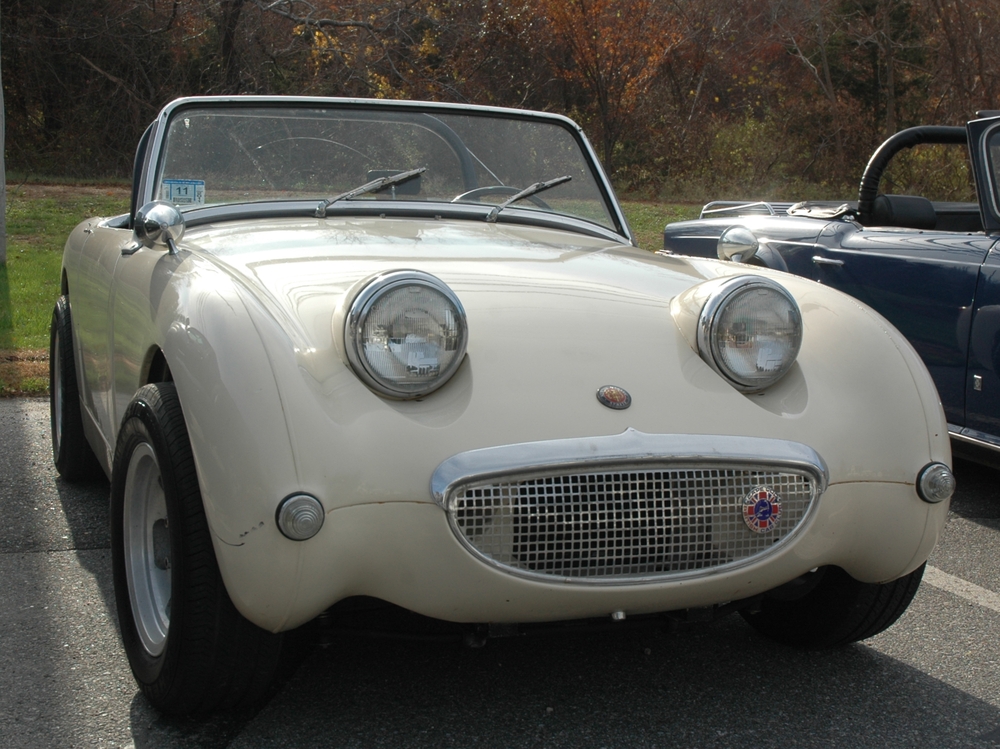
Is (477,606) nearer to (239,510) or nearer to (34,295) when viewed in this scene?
(239,510)

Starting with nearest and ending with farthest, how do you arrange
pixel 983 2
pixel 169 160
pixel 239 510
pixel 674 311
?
pixel 239 510 < pixel 674 311 < pixel 169 160 < pixel 983 2

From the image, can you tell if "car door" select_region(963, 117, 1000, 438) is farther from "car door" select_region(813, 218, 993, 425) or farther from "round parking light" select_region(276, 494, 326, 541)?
"round parking light" select_region(276, 494, 326, 541)

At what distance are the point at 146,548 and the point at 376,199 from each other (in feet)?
4.63

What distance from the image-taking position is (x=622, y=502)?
2.00 m

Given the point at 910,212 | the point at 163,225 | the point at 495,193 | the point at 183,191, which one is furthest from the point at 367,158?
the point at 910,212

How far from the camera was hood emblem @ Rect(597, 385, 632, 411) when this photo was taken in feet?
6.93

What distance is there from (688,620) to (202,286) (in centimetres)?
125

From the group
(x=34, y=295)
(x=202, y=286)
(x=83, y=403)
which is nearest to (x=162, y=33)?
(x=34, y=295)

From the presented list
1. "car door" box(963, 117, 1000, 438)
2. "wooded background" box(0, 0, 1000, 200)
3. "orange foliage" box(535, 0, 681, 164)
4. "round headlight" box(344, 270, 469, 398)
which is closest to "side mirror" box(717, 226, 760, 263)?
"car door" box(963, 117, 1000, 438)

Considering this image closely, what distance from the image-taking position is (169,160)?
3389mm

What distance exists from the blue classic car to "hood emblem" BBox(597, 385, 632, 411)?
1375 millimetres

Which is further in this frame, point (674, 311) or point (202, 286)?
point (674, 311)

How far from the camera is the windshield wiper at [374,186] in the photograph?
328cm

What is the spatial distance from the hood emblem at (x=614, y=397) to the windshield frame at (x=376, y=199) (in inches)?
54.7
